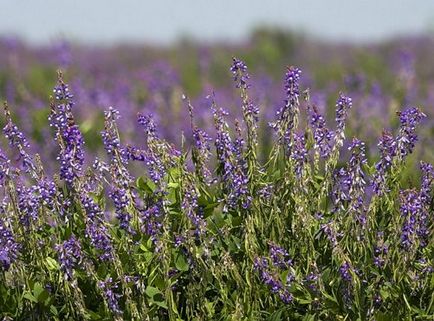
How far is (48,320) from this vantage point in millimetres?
3873

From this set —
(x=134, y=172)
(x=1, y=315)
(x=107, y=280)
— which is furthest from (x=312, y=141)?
(x=134, y=172)

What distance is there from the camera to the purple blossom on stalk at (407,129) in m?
3.84

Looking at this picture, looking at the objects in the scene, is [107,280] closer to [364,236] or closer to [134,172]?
[364,236]

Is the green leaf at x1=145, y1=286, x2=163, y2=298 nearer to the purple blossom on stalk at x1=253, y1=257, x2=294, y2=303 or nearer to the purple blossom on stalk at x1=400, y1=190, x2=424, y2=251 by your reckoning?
the purple blossom on stalk at x1=253, y1=257, x2=294, y2=303

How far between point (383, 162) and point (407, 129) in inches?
6.7

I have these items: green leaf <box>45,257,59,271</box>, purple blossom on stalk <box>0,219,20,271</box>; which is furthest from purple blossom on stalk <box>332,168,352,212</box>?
purple blossom on stalk <box>0,219,20,271</box>

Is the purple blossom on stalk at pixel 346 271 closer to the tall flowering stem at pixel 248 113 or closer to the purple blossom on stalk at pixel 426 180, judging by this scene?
the purple blossom on stalk at pixel 426 180

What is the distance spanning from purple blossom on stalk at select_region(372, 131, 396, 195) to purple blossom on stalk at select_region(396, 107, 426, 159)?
0.03 meters

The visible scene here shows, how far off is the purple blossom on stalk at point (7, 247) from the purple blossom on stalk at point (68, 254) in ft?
0.67

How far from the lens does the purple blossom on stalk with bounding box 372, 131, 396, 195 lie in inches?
149

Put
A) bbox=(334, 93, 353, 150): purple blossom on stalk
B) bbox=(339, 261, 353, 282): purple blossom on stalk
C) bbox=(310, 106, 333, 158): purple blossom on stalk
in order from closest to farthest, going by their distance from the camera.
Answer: bbox=(339, 261, 353, 282): purple blossom on stalk, bbox=(334, 93, 353, 150): purple blossom on stalk, bbox=(310, 106, 333, 158): purple blossom on stalk

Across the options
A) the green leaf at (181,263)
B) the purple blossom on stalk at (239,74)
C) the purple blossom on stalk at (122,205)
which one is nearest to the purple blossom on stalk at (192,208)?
the green leaf at (181,263)

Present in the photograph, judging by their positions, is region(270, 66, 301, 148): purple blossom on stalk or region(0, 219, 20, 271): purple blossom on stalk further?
region(270, 66, 301, 148): purple blossom on stalk

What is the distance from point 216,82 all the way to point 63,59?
8.37 m
